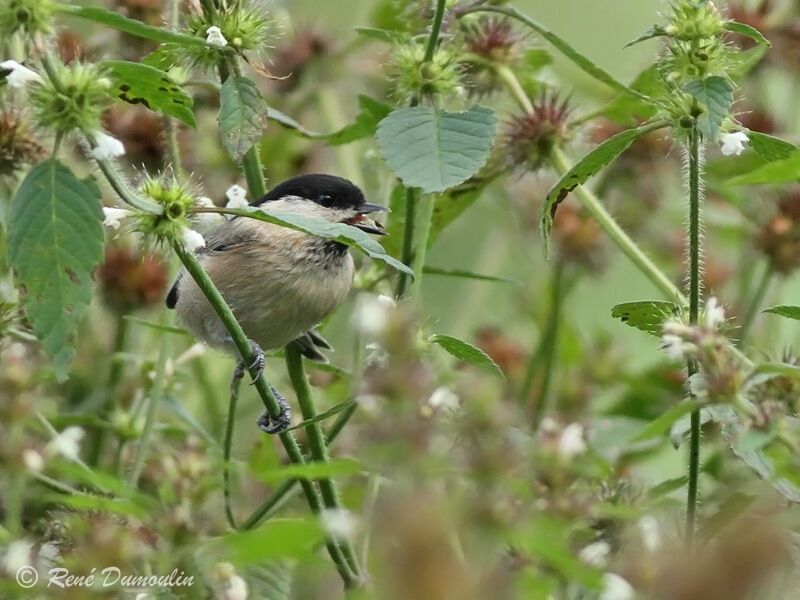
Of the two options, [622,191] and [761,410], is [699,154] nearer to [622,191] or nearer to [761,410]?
[761,410]

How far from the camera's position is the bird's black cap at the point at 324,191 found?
2.79 meters

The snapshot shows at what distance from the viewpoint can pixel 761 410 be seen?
1.31m

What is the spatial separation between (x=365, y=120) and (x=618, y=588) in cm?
131

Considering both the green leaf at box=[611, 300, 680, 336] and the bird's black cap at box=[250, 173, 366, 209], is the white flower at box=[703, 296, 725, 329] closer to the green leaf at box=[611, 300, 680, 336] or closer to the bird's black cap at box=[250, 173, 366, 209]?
the green leaf at box=[611, 300, 680, 336]

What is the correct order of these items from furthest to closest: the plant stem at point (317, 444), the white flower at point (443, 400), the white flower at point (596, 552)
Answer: the plant stem at point (317, 444) → the white flower at point (596, 552) → the white flower at point (443, 400)

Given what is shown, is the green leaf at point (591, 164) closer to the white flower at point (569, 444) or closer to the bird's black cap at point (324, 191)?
the white flower at point (569, 444)

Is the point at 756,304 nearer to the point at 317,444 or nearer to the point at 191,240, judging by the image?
the point at 317,444

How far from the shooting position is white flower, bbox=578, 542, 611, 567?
4.80 feet

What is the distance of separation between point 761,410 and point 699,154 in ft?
1.73

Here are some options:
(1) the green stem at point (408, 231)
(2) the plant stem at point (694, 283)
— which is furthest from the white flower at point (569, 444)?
(1) the green stem at point (408, 231)

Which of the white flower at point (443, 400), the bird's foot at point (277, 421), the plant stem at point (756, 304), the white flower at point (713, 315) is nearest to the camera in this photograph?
the white flower at point (443, 400)

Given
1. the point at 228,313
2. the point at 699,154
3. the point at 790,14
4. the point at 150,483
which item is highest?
the point at 790,14

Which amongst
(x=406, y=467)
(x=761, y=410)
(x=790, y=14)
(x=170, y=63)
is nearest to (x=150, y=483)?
(x=170, y=63)

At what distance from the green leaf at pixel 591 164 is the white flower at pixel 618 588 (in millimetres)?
825
